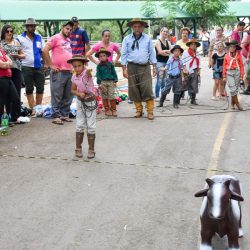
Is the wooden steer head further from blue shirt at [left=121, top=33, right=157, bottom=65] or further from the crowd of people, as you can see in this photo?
blue shirt at [left=121, top=33, right=157, bottom=65]

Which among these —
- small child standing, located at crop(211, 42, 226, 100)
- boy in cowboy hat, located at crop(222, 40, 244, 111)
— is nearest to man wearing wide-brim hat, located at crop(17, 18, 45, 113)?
boy in cowboy hat, located at crop(222, 40, 244, 111)

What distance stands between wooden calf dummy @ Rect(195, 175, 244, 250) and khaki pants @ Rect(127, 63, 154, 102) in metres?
5.77

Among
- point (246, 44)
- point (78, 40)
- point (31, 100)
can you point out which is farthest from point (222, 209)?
point (246, 44)

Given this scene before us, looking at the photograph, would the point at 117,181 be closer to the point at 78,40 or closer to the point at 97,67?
the point at 97,67

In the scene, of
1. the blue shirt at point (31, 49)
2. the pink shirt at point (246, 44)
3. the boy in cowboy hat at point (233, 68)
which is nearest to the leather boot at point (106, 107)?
the blue shirt at point (31, 49)

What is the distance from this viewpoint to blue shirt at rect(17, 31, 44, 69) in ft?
30.7

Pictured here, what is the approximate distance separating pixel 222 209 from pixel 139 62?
20.2 feet

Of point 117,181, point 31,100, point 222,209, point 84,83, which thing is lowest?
point 117,181

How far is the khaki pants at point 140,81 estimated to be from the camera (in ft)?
31.0

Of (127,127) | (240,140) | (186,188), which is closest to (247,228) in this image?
(186,188)

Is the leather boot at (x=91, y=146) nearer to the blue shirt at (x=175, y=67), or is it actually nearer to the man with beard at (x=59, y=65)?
the man with beard at (x=59, y=65)

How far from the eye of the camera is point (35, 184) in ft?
18.3

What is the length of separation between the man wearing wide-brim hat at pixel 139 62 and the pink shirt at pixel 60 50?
3.76 ft

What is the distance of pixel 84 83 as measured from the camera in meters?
6.71
